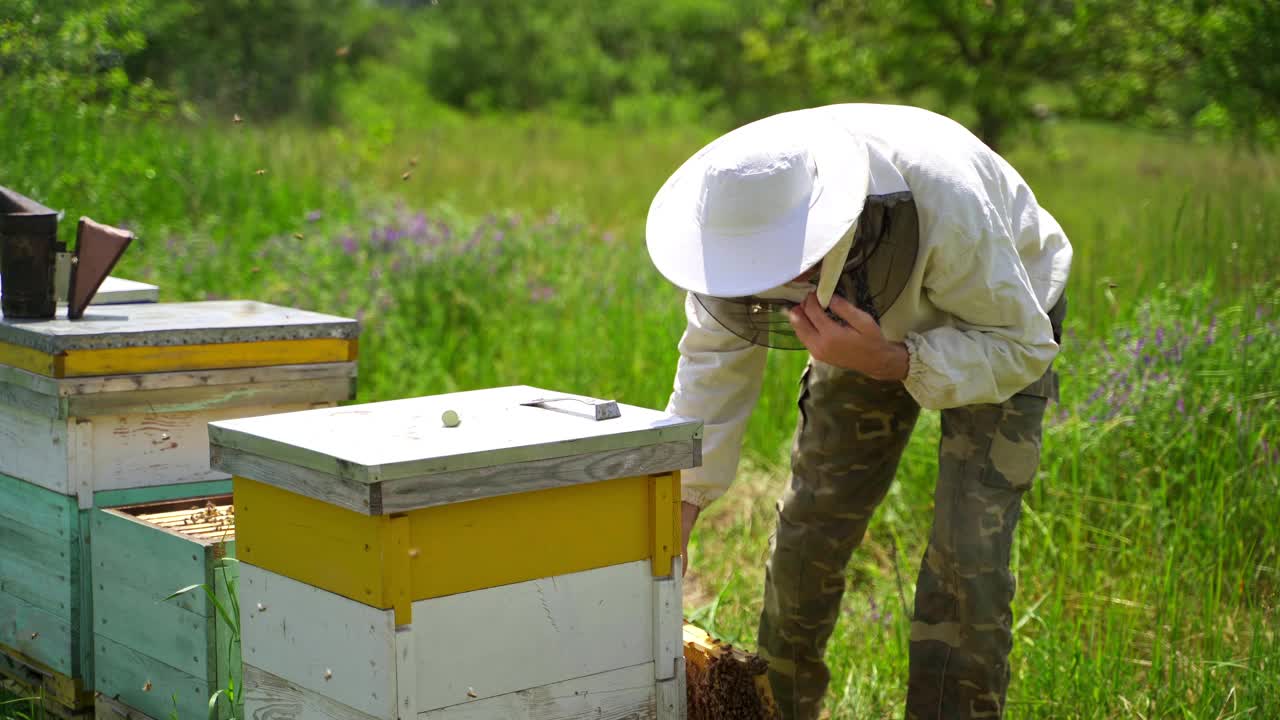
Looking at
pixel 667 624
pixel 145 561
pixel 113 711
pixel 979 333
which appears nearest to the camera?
pixel 667 624

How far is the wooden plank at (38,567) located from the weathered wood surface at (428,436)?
0.83 metres

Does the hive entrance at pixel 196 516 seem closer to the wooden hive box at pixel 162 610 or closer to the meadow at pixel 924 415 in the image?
the wooden hive box at pixel 162 610

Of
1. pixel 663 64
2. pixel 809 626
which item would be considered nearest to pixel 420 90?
pixel 663 64

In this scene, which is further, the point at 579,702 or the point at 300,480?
the point at 579,702

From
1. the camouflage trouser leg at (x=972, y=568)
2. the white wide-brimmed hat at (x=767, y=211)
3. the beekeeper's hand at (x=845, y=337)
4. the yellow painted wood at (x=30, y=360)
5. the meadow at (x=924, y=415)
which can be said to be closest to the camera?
the white wide-brimmed hat at (x=767, y=211)

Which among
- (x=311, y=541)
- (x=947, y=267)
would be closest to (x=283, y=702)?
(x=311, y=541)

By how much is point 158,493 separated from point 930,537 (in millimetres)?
1755

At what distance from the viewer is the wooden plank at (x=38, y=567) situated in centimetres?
264

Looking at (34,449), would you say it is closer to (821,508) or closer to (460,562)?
(460,562)

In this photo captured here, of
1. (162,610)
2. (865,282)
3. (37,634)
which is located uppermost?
(865,282)

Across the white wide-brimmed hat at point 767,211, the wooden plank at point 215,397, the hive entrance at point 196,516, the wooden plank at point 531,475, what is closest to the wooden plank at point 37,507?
the hive entrance at point 196,516

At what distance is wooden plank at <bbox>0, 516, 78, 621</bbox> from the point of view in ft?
8.68

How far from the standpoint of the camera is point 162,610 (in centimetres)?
242

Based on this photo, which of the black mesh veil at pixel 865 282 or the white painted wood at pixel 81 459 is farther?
the white painted wood at pixel 81 459
